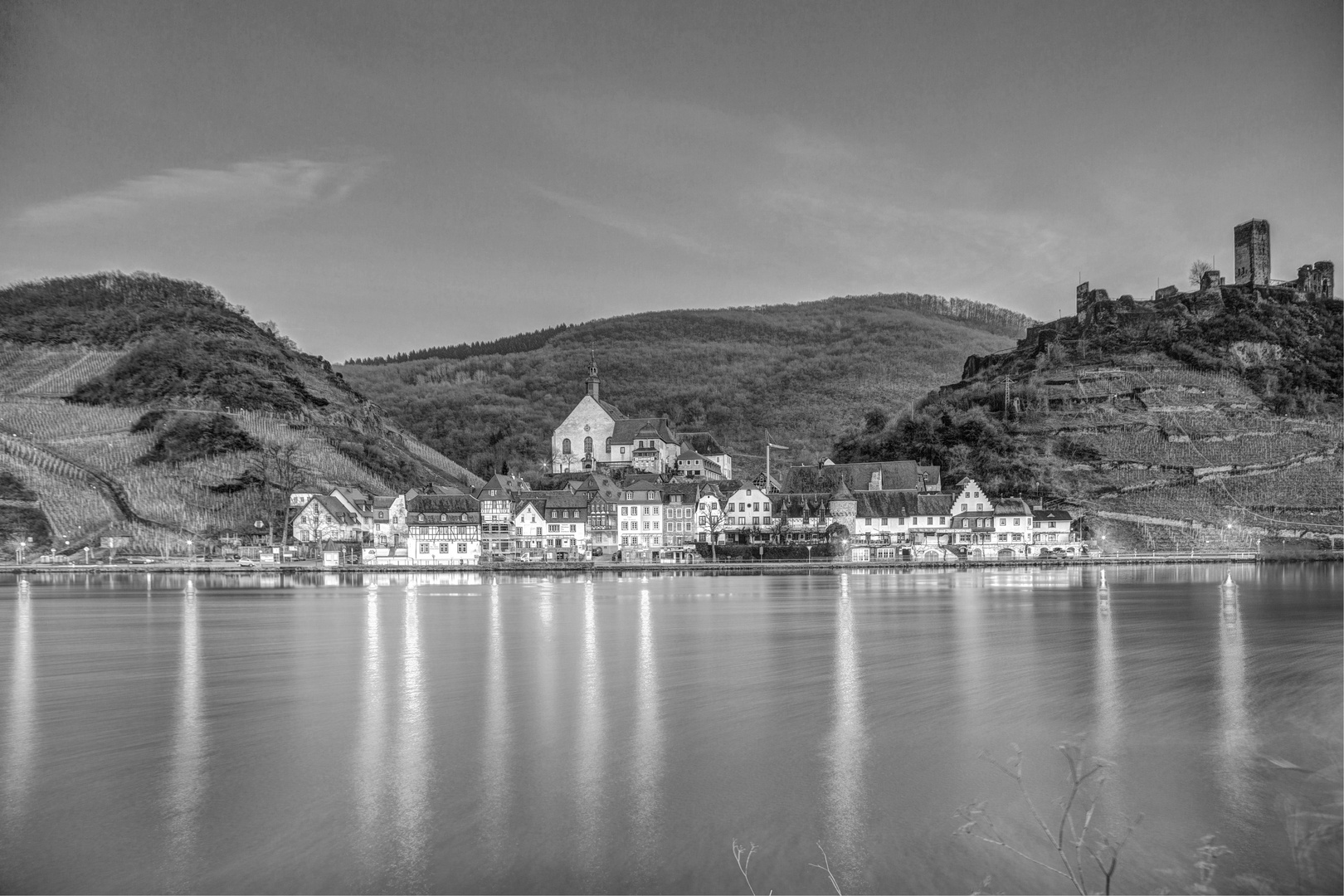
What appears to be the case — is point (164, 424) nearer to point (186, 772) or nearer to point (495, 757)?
point (186, 772)

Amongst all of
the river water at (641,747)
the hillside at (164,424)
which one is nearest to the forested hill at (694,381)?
the hillside at (164,424)

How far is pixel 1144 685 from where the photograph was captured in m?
20.7

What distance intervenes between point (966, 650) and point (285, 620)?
22189mm

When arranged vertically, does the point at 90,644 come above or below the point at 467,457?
below

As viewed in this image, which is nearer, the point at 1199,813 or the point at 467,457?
the point at 1199,813

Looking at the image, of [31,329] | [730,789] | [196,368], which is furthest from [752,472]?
[31,329]

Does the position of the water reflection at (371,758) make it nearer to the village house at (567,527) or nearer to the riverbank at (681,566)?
the riverbank at (681,566)

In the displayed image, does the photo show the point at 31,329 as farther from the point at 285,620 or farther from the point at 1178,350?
the point at 1178,350

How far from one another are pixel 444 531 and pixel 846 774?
5245 centimetres

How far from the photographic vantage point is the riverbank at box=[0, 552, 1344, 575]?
56.2 m

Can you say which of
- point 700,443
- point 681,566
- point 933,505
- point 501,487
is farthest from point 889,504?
point 501,487

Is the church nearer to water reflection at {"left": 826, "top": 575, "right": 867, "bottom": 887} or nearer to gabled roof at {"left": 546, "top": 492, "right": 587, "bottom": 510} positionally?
gabled roof at {"left": 546, "top": 492, "right": 587, "bottom": 510}

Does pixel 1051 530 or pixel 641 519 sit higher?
pixel 641 519

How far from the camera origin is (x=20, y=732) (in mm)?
16938
